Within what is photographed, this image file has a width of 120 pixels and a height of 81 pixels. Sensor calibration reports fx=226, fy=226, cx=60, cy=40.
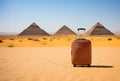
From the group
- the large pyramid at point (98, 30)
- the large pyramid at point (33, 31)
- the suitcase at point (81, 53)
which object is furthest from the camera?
the large pyramid at point (98, 30)

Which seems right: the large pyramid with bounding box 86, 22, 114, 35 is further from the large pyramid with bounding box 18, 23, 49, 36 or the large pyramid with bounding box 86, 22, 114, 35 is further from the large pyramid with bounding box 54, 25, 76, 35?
the large pyramid with bounding box 18, 23, 49, 36

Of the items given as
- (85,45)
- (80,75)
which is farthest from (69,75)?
(85,45)

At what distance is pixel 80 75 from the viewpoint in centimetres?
657

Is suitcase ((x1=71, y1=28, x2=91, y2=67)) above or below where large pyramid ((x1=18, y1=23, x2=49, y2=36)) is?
below

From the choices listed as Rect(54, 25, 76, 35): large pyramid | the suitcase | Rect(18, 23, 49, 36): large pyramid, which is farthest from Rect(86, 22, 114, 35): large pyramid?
the suitcase

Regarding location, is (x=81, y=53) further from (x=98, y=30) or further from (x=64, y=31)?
(x=98, y=30)

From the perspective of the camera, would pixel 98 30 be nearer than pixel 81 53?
No

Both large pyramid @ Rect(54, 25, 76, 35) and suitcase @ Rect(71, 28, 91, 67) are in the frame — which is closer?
suitcase @ Rect(71, 28, 91, 67)

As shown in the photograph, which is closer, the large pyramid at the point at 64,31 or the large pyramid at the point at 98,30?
the large pyramid at the point at 64,31

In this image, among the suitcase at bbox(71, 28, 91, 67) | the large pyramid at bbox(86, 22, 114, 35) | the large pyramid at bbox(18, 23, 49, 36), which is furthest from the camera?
the large pyramid at bbox(86, 22, 114, 35)

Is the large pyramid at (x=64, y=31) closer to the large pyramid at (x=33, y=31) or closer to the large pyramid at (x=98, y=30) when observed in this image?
the large pyramid at (x=33, y=31)

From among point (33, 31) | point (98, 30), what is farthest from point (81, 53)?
point (98, 30)

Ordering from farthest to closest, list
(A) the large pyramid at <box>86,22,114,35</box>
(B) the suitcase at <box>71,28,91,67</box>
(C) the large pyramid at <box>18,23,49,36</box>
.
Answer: (A) the large pyramid at <box>86,22,114,35</box> → (C) the large pyramid at <box>18,23,49,36</box> → (B) the suitcase at <box>71,28,91,67</box>

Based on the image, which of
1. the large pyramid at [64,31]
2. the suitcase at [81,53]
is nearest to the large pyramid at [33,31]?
the large pyramid at [64,31]
